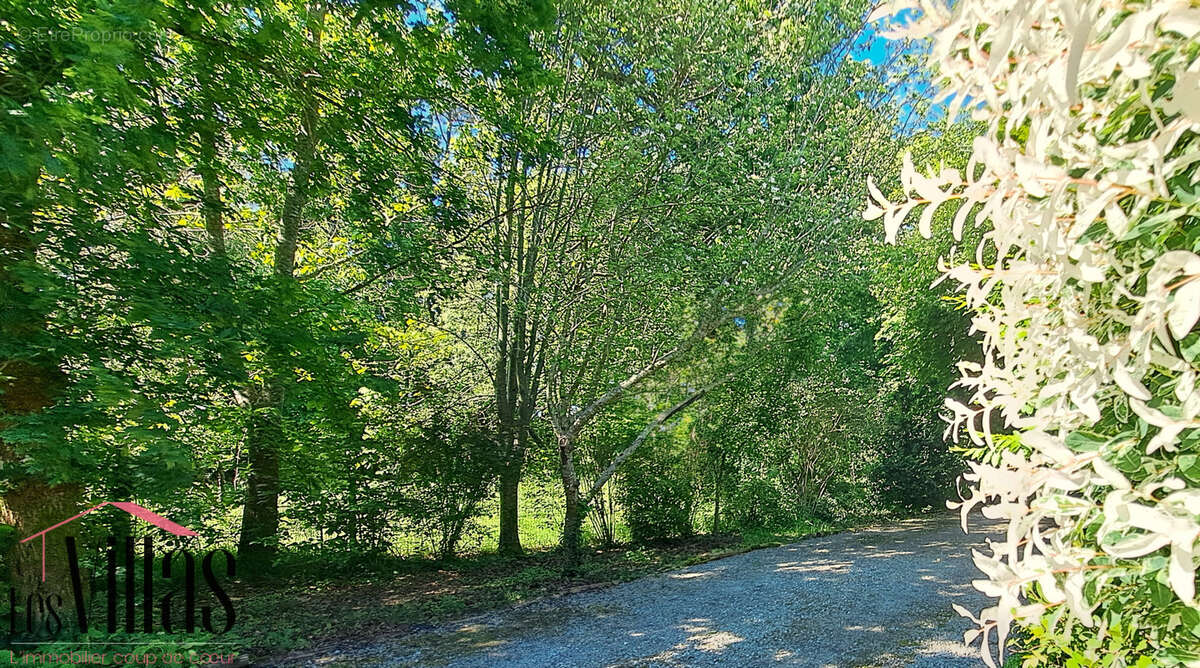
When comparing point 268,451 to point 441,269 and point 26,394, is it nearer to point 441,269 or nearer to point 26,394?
point 26,394

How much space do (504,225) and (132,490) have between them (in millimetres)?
4899

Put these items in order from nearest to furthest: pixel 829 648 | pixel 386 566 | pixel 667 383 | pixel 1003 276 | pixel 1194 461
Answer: pixel 1194 461 → pixel 1003 276 → pixel 829 648 → pixel 386 566 → pixel 667 383

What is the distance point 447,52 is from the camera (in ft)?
15.3

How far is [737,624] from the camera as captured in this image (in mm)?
4605

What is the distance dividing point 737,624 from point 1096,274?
4.57m

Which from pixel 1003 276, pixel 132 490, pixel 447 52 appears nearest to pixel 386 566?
pixel 132 490

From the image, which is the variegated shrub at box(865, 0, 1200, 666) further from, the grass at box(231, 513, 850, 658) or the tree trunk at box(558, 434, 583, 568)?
the tree trunk at box(558, 434, 583, 568)

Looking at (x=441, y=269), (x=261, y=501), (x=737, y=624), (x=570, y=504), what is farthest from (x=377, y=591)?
(x=737, y=624)

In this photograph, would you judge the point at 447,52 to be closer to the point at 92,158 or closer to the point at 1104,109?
the point at 92,158

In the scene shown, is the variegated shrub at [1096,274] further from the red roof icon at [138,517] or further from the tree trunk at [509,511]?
the tree trunk at [509,511]

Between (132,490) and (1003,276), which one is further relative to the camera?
(132,490)

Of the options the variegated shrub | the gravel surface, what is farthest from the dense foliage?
the variegated shrub

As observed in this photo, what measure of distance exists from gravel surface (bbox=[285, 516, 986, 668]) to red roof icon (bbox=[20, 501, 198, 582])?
179cm

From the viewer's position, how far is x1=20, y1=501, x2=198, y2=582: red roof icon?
397 cm
